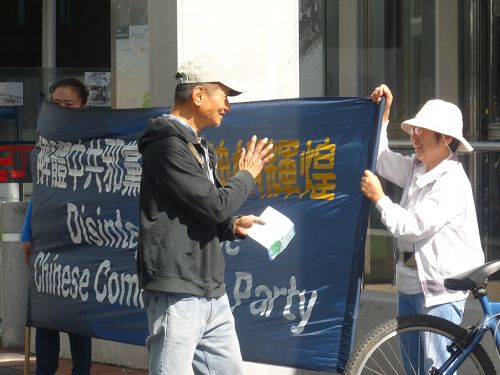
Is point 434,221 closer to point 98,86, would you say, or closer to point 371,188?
point 371,188

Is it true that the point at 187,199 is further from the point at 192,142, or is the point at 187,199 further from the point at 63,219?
the point at 63,219

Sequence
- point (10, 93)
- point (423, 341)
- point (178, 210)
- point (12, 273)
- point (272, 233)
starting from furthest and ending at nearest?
point (10, 93) → point (12, 273) → point (423, 341) → point (272, 233) → point (178, 210)

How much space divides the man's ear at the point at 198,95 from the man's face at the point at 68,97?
2357mm

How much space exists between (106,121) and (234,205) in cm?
222

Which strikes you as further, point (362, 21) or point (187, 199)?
point (362, 21)

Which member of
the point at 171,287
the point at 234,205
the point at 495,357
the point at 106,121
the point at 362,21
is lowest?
the point at 495,357

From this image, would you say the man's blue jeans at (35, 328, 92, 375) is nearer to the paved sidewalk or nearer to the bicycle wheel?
the paved sidewalk

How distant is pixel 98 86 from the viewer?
10242 millimetres

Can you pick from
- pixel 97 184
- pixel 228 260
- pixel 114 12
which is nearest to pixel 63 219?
pixel 97 184

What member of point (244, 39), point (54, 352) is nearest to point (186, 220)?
point (54, 352)

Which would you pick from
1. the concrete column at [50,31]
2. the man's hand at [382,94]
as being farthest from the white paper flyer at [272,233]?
the concrete column at [50,31]

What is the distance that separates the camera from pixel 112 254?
6.81m

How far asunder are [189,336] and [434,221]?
4.08 feet

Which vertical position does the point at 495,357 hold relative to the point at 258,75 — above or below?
below
